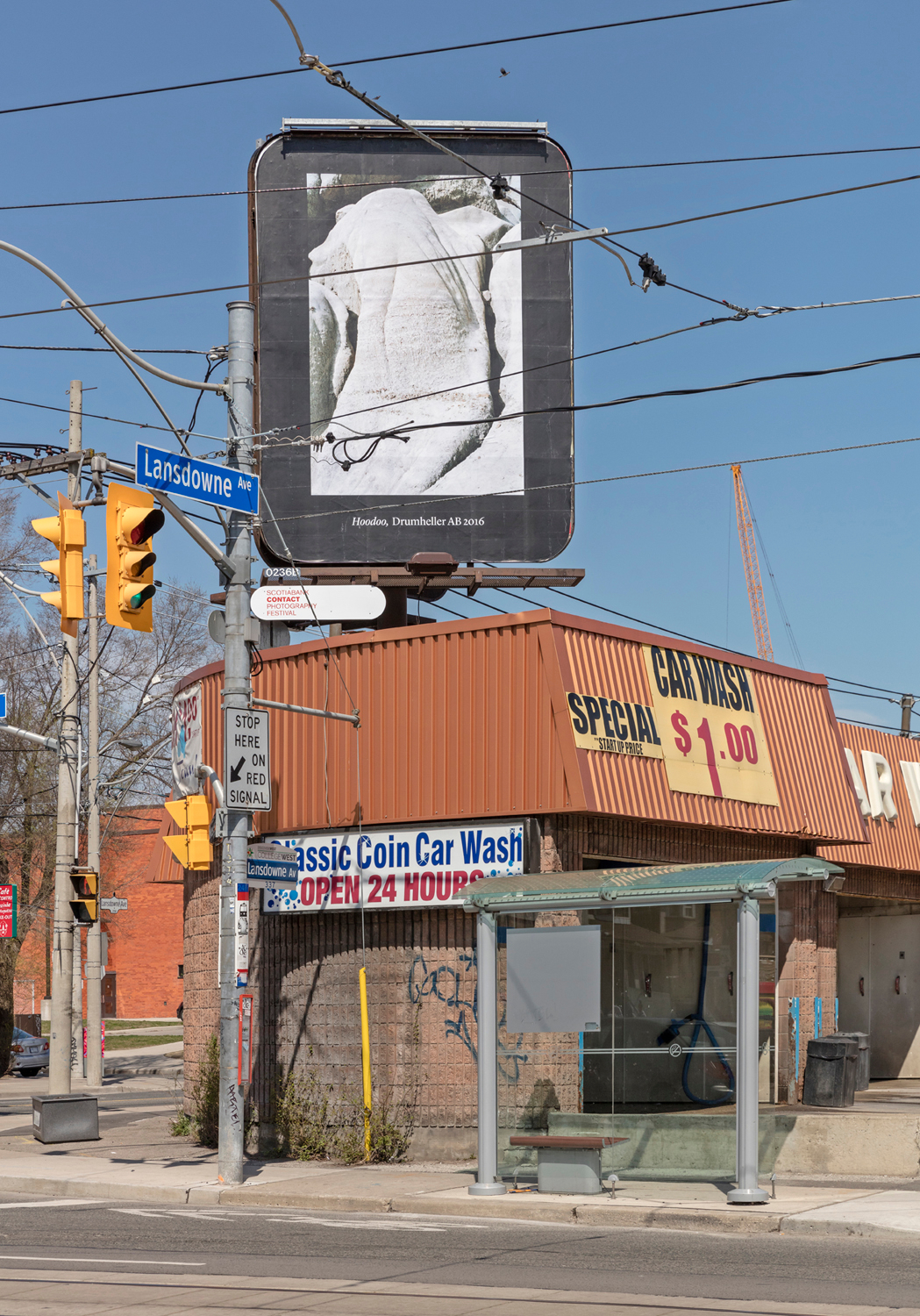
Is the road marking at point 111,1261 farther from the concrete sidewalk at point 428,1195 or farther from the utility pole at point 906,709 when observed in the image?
the utility pole at point 906,709

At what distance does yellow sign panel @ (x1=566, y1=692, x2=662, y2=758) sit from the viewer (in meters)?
17.1

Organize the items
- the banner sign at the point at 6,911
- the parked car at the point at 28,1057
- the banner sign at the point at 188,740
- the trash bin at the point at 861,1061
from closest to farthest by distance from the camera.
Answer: the trash bin at the point at 861,1061 < the banner sign at the point at 188,740 < the banner sign at the point at 6,911 < the parked car at the point at 28,1057

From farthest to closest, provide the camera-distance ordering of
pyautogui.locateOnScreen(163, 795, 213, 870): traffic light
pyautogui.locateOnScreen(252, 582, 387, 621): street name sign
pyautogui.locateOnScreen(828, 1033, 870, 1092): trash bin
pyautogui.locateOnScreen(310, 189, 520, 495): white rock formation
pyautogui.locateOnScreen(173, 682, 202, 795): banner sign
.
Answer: pyautogui.locateOnScreen(310, 189, 520, 495): white rock formation
pyautogui.locateOnScreen(252, 582, 387, 621): street name sign
pyautogui.locateOnScreen(173, 682, 202, 795): banner sign
pyautogui.locateOnScreen(828, 1033, 870, 1092): trash bin
pyautogui.locateOnScreen(163, 795, 213, 870): traffic light

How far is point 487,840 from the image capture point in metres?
17.3

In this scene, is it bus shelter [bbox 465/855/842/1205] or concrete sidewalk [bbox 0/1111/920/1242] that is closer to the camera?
concrete sidewalk [bbox 0/1111/920/1242]

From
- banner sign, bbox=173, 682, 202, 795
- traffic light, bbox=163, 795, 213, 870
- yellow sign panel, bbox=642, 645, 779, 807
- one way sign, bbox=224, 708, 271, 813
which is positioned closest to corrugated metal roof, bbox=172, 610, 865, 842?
yellow sign panel, bbox=642, 645, 779, 807

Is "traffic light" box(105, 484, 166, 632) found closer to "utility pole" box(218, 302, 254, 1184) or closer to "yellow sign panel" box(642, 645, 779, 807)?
"utility pole" box(218, 302, 254, 1184)

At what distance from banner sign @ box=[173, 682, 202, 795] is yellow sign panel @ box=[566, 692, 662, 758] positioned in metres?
5.84

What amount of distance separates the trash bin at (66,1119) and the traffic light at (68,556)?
8.97 metres

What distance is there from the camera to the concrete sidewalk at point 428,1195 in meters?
12.6

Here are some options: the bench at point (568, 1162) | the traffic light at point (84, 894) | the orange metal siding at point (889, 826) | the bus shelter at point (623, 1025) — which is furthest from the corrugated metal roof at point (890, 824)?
the traffic light at point (84, 894)

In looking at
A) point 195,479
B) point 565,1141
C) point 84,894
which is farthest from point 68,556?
point 84,894

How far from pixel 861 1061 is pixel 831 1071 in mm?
2395

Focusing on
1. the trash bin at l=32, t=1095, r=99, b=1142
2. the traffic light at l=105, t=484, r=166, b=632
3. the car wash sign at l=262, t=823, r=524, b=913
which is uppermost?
the traffic light at l=105, t=484, r=166, b=632
